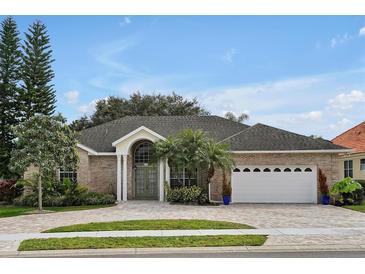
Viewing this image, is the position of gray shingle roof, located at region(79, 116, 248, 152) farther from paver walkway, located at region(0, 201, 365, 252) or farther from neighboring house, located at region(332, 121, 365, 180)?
neighboring house, located at region(332, 121, 365, 180)

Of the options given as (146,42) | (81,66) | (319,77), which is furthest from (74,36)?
(319,77)

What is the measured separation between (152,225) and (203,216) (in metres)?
3.45

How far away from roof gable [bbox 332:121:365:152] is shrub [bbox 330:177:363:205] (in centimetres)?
689

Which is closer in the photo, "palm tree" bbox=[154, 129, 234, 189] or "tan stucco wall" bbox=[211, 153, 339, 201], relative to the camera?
"palm tree" bbox=[154, 129, 234, 189]

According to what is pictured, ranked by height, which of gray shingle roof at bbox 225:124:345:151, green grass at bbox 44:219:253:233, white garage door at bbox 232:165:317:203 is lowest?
green grass at bbox 44:219:253:233

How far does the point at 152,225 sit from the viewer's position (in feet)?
45.3

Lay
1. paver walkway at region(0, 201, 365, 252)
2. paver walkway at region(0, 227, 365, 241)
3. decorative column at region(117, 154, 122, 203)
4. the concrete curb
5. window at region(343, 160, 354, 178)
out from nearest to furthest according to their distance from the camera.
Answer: the concrete curb
paver walkway at region(0, 201, 365, 252)
paver walkway at region(0, 227, 365, 241)
decorative column at region(117, 154, 122, 203)
window at region(343, 160, 354, 178)

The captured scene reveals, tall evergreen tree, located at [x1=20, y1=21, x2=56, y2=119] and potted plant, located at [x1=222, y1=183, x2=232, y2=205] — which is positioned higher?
tall evergreen tree, located at [x1=20, y1=21, x2=56, y2=119]

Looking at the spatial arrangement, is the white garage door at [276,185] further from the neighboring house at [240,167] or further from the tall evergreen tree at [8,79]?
the tall evergreen tree at [8,79]

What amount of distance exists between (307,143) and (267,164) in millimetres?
2576

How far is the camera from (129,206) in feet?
68.8

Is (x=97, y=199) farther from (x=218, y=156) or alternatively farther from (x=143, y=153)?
(x=218, y=156)

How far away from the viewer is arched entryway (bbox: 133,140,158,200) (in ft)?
83.1

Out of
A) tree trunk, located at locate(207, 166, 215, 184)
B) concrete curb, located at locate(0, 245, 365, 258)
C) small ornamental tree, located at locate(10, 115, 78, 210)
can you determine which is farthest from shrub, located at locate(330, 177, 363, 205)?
small ornamental tree, located at locate(10, 115, 78, 210)
